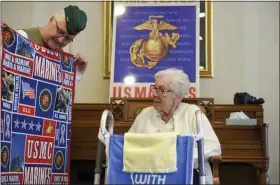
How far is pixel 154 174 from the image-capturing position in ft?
7.79

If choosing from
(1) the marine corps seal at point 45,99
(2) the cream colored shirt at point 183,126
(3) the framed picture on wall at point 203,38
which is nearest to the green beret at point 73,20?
(1) the marine corps seal at point 45,99

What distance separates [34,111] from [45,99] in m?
0.13

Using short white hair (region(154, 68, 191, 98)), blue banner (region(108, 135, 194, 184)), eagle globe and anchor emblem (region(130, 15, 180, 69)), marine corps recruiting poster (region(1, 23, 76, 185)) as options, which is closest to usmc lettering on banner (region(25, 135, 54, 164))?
marine corps recruiting poster (region(1, 23, 76, 185))

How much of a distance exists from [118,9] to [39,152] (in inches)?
82.5

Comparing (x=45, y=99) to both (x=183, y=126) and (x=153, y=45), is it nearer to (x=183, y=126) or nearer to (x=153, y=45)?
(x=183, y=126)

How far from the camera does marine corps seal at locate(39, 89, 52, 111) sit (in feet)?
9.85

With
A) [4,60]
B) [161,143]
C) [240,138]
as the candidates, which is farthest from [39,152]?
[240,138]

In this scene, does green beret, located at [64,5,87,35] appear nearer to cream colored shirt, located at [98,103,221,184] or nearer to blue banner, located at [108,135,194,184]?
cream colored shirt, located at [98,103,221,184]

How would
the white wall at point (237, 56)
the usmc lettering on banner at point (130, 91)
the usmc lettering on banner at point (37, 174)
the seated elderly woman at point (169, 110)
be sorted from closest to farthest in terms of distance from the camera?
the usmc lettering on banner at point (37, 174) → the seated elderly woman at point (169, 110) → the usmc lettering on banner at point (130, 91) → the white wall at point (237, 56)

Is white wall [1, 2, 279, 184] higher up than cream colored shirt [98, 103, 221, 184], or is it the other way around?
white wall [1, 2, 279, 184]

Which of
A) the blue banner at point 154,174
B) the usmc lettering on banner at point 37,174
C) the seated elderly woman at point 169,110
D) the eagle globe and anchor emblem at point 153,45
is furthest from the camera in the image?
the eagle globe and anchor emblem at point 153,45

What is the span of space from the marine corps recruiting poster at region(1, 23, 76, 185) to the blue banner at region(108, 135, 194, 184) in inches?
26.8

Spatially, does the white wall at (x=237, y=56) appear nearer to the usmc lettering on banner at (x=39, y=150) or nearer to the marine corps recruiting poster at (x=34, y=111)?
the marine corps recruiting poster at (x=34, y=111)

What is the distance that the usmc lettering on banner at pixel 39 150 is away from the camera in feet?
9.43
